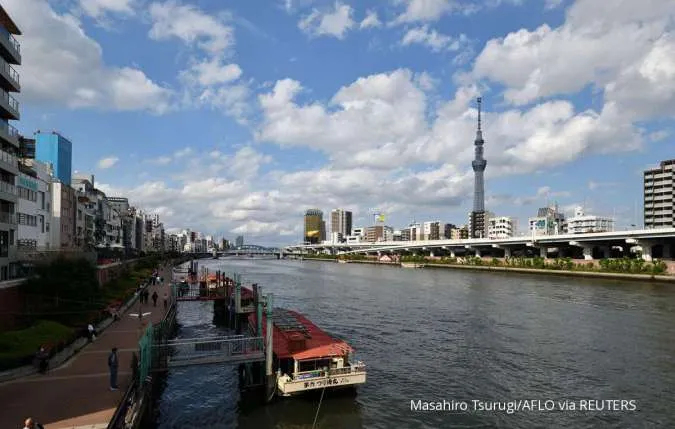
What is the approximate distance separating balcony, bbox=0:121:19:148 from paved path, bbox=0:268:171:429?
73.5ft

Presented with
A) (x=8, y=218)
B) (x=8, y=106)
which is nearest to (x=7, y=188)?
(x=8, y=218)

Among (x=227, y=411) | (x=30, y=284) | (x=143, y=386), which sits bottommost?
(x=227, y=411)

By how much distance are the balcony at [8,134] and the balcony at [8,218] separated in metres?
6.23

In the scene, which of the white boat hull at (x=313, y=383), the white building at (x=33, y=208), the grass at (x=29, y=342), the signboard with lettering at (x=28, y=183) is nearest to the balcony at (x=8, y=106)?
the white building at (x=33, y=208)

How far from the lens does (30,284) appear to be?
3294cm

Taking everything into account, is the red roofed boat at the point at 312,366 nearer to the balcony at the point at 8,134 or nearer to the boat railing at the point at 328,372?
the boat railing at the point at 328,372

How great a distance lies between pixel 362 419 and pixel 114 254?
66.5m

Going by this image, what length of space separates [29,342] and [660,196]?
18306 cm

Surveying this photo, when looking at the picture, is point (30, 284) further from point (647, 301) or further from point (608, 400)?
point (647, 301)

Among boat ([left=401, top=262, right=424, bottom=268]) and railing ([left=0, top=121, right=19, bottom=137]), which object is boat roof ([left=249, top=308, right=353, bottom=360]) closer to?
railing ([left=0, top=121, right=19, bottom=137])

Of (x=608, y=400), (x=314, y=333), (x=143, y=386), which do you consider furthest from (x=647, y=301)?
(x=143, y=386)

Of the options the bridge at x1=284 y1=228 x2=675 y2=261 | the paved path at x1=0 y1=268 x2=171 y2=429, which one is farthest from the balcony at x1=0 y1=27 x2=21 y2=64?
the bridge at x1=284 y1=228 x2=675 y2=261

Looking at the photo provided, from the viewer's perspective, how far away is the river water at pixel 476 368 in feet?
70.8

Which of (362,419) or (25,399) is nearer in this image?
(25,399)
